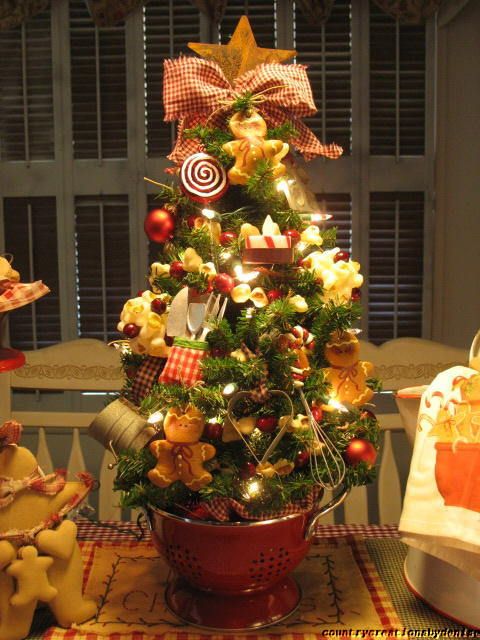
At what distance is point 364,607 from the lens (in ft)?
3.14

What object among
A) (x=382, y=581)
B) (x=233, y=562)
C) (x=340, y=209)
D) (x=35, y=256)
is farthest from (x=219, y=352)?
(x=35, y=256)

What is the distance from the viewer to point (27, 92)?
2.68 m

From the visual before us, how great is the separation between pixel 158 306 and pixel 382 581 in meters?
0.51

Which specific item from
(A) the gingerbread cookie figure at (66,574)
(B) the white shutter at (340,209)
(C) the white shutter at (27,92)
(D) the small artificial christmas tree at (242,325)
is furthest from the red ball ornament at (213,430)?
(C) the white shutter at (27,92)

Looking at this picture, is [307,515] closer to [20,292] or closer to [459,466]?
[459,466]

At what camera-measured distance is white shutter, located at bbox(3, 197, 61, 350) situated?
2.71 meters

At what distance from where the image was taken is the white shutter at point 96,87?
2.65m

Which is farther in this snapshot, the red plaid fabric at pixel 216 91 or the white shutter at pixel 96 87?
the white shutter at pixel 96 87

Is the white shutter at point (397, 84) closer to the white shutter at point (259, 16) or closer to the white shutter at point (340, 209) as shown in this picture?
the white shutter at point (340, 209)

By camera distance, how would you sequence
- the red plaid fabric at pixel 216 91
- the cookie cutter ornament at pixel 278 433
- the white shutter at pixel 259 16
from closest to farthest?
1. the cookie cutter ornament at pixel 278 433
2. the red plaid fabric at pixel 216 91
3. the white shutter at pixel 259 16

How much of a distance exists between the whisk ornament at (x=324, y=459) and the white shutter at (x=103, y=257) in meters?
1.87

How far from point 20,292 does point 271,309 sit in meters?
0.32

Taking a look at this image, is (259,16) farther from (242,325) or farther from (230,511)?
(230,511)

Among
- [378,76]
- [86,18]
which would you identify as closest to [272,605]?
[378,76]
